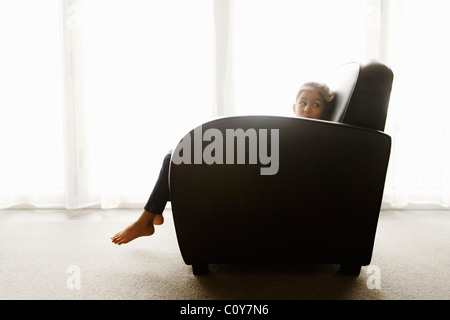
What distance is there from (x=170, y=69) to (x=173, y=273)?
144cm

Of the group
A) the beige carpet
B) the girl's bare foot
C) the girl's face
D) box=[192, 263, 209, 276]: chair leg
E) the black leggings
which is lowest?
the beige carpet

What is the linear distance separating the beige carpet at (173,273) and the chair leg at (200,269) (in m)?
0.03

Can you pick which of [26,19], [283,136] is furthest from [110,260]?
[26,19]

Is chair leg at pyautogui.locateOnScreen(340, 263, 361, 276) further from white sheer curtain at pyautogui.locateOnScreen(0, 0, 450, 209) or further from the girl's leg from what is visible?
white sheer curtain at pyautogui.locateOnScreen(0, 0, 450, 209)

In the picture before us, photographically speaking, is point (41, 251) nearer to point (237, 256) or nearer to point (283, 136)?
point (237, 256)

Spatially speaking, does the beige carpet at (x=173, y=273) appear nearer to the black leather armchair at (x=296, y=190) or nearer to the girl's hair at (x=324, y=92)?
the black leather armchair at (x=296, y=190)

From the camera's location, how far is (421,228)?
1771 millimetres

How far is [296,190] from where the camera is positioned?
101cm

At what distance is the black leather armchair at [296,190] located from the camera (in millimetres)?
984

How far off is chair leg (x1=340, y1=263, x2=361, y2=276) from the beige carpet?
0.08 feet

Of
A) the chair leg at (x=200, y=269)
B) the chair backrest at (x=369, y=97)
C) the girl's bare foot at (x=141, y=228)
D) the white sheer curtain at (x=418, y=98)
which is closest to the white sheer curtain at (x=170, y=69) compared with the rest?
the white sheer curtain at (x=418, y=98)

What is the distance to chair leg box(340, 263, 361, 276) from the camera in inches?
44.3

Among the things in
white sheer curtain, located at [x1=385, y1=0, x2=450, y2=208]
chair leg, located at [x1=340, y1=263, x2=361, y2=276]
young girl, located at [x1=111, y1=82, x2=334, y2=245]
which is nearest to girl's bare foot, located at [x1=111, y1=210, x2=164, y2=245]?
young girl, located at [x1=111, y1=82, x2=334, y2=245]

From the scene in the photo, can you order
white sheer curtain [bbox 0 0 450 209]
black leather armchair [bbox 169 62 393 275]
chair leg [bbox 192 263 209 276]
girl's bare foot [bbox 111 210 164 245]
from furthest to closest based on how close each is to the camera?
1. white sheer curtain [bbox 0 0 450 209]
2. girl's bare foot [bbox 111 210 164 245]
3. chair leg [bbox 192 263 209 276]
4. black leather armchair [bbox 169 62 393 275]
